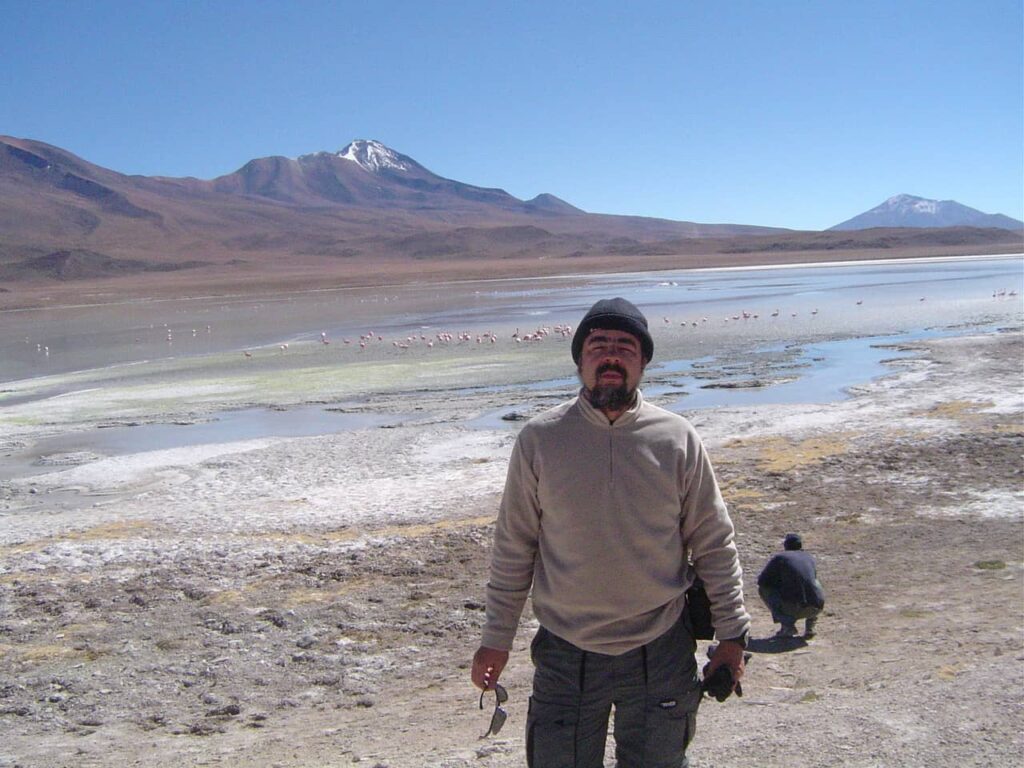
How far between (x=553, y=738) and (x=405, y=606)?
319cm

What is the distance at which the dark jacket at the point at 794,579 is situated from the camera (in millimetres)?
4840

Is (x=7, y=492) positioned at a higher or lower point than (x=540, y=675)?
lower

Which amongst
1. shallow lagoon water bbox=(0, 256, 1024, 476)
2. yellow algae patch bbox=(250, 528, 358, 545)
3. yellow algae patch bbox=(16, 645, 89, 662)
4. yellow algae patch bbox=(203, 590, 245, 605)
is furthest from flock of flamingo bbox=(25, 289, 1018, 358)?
yellow algae patch bbox=(16, 645, 89, 662)

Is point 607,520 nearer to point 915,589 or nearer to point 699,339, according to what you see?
point 915,589

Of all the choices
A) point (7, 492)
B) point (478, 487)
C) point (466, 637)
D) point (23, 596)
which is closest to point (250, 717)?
point (466, 637)

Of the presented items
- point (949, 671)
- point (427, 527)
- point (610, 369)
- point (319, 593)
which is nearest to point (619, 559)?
point (610, 369)

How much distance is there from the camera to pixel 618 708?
8.88 ft

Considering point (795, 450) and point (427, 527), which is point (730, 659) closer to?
point (427, 527)

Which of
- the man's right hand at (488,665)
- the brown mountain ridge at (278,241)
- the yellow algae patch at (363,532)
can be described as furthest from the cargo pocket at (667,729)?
the brown mountain ridge at (278,241)

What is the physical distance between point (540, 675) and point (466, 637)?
268 centimetres

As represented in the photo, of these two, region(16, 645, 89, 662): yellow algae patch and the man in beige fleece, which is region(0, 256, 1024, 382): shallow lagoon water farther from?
the man in beige fleece

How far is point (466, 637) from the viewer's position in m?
5.36

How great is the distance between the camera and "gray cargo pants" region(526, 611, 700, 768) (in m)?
2.66

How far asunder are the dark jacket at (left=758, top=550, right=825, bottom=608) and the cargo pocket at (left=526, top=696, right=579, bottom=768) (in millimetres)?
2467
